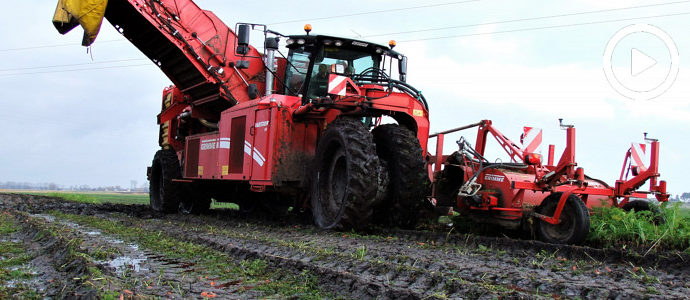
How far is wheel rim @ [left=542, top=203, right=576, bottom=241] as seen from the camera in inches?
254

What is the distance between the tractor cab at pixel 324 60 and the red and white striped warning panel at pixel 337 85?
1434 millimetres

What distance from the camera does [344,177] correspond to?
778 cm

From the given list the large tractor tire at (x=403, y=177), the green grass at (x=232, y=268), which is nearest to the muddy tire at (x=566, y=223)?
the large tractor tire at (x=403, y=177)

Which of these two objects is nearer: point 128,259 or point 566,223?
point 128,259

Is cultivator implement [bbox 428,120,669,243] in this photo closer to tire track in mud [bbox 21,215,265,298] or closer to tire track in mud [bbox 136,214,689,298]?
tire track in mud [bbox 136,214,689,298]

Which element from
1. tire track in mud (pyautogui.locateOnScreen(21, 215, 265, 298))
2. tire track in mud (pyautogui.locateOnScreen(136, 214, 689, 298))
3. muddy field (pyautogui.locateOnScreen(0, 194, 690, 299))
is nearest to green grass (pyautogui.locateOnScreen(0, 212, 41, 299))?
muddy field (pyautogui.locateOnScreen(0, 194, 690, 299))

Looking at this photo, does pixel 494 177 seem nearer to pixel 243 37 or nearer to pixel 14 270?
pixel 243 37

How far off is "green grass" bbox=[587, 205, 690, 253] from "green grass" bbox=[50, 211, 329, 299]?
11.1 feet

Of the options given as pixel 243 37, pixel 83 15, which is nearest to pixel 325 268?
pixel 243 37

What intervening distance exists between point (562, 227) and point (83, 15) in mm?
7447

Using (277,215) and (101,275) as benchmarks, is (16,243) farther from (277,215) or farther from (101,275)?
(277,215)

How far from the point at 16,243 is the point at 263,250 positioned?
117 inches

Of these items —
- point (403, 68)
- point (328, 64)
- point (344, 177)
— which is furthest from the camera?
point (403, 68)

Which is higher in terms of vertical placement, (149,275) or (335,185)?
(335,185)
